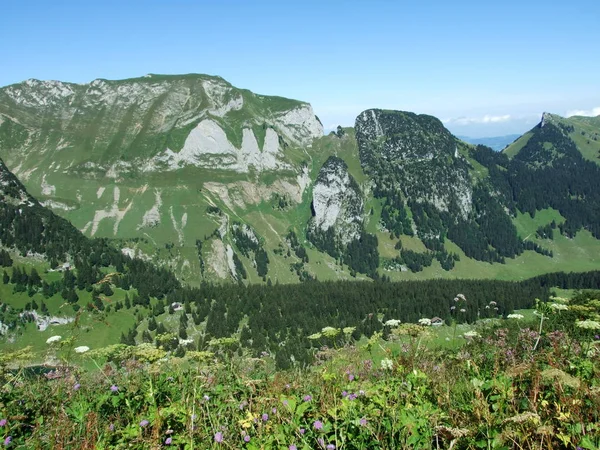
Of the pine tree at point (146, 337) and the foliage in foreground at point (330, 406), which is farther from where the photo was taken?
the pine tree at point (146, 337)

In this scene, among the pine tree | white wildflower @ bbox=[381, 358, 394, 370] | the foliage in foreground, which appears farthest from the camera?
the pine tree

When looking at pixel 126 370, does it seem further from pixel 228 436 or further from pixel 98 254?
pixel 98 254

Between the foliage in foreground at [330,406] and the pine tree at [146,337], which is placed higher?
the foliage in foreground at [330,406]

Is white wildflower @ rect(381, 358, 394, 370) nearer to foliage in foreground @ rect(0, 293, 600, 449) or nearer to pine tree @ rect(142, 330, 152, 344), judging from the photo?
foliage in foreground @ rect(0, 293, 600, 449)

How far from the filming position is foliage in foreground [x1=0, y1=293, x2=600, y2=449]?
5.85m

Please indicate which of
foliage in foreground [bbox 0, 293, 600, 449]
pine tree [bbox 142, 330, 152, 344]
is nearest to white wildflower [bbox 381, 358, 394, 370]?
foliage in foreground [bbox 0, 293, 600, 449]

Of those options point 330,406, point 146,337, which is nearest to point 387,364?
point 330,406

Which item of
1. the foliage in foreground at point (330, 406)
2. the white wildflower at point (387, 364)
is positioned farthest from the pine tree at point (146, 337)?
the white wildflower at point (387, 364)

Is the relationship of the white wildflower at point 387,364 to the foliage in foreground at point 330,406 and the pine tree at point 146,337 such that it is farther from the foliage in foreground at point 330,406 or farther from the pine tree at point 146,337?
the pine tree at point 146,337

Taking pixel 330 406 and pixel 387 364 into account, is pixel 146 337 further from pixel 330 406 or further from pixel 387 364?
pixel 330 406

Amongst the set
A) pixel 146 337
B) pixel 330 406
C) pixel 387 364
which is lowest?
pixel 146 337

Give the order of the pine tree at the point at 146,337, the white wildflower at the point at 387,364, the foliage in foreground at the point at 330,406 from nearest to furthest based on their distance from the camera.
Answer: the foliage in foreground at the point at 330,406
the white wildflower at the point at 387,364
the pine tree at the point at 146,337

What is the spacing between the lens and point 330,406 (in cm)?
713

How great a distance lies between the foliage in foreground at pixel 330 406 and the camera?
19.2 ft
